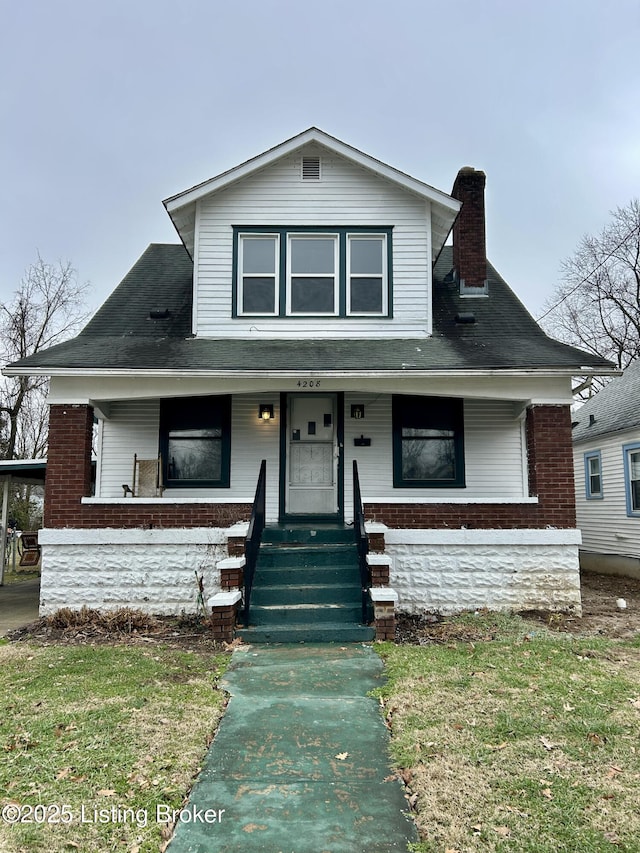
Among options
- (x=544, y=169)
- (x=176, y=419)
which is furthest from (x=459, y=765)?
(x=544, y=169)

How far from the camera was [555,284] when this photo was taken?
33562 mm

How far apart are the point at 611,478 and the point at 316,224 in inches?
374

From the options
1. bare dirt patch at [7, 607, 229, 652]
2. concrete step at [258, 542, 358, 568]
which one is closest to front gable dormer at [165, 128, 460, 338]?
concrete step at [258, 542, 358, 568]

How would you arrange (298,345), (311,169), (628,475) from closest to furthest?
1. (298,345)
2. (311,169)
3. (628,475)

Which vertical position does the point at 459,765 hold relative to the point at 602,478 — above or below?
below

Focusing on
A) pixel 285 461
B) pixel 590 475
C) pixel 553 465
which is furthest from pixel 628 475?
pixel 285 461

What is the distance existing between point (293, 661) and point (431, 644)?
1698mm

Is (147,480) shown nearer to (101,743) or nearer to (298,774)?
(101,743)

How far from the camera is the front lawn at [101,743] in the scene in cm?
306

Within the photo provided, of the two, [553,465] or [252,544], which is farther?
[553,465]

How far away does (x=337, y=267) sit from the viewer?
9.81m

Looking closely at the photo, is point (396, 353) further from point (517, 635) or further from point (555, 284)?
point (555, 284)

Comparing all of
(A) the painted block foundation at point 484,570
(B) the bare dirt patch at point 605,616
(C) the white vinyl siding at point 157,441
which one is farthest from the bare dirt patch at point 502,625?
(C) the white vinyl siding at point 157,441

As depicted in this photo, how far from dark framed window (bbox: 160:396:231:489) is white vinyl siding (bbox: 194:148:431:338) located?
4.17ft
